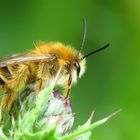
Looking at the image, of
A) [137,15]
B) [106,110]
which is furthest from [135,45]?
[106,110]

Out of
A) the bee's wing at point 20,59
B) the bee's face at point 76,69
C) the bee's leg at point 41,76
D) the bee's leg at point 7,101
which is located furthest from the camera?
the bee's face at point 76,69

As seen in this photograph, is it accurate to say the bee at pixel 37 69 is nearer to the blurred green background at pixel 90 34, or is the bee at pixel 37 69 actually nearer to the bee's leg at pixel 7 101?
the bee's leg at pixel 7 101

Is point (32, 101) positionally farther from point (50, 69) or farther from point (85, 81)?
point (85, 81)

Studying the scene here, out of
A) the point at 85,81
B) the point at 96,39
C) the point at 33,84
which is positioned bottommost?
the point at 85,81

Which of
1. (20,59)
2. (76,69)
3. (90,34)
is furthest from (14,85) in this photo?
(90,34)

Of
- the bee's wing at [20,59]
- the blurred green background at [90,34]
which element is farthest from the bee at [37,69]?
the blurred green background at [90,34]

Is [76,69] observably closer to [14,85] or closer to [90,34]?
[14,85]
